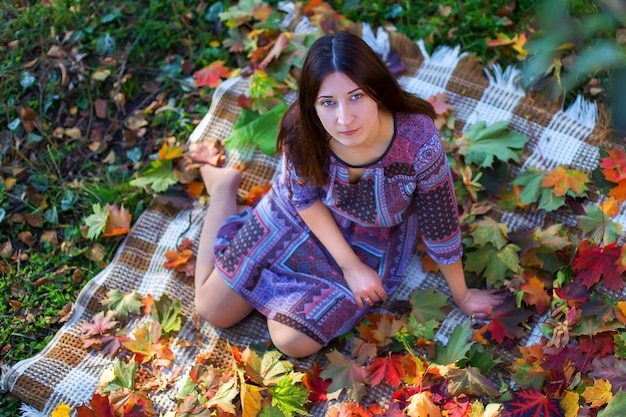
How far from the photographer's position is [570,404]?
6.40ft

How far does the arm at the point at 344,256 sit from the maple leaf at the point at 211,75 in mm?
1086

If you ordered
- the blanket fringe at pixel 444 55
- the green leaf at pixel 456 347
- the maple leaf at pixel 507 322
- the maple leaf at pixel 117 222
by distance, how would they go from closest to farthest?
the green leaf at pixel 456 347, the maple leaf at pixel 507 322, the maple leaf at pixel 117 222, the blanket fringe at pixel 444 55

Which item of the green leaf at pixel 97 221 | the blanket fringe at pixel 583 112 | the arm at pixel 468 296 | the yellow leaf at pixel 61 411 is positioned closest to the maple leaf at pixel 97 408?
the yellow leaf at pixel 61 411

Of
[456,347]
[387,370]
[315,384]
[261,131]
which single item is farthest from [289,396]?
[261,131]

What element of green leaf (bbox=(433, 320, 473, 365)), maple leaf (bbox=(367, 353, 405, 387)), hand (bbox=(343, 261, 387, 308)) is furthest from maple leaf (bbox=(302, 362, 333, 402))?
green leaf (bbox=(433, 320, 473, 365))

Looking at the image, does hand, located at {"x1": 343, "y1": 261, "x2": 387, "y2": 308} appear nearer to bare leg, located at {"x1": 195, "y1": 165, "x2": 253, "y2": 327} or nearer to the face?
bare leg, located at {"x1": 195, "y1": 165, "x2": 253, "y2": 327}

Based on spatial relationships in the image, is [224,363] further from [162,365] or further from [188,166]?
[188,166]

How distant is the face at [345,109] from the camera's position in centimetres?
178

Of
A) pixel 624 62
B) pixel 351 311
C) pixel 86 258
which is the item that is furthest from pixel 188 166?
pixel 624 62

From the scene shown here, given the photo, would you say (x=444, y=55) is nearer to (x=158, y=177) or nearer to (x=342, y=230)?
(x=342, y=230)

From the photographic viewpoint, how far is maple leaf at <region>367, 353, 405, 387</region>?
217 cm

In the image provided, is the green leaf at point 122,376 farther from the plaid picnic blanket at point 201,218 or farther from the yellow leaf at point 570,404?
the yellow leaf at point 570,404

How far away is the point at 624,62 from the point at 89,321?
84.3 inches

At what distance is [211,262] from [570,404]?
1329 mm
